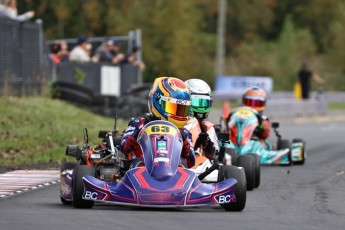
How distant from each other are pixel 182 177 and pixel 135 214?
0.64 metres

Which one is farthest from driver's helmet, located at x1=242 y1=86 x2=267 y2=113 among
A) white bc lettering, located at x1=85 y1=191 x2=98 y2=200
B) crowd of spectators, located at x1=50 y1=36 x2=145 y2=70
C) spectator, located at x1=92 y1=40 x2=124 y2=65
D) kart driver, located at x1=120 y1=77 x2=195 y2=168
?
spectator, located at x1=92 y1=40 x2=124 y2=65

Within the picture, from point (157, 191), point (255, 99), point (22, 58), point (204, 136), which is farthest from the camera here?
Result: point (22, 58)

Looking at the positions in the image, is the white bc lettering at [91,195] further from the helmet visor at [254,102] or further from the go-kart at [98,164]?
the helmet visor at [254,102]

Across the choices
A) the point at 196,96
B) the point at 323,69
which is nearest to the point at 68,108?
the point at 196,96

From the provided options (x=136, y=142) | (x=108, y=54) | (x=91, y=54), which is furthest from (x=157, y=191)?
(x=91, y=54)

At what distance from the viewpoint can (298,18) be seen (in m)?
83.3

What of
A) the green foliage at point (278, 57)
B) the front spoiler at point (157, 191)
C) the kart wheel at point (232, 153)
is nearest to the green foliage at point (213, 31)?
the green foliage at point (278, 57)

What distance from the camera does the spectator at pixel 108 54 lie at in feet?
91.2

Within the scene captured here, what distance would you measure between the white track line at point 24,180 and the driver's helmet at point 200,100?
2.02 metres

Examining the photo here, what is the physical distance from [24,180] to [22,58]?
909cm

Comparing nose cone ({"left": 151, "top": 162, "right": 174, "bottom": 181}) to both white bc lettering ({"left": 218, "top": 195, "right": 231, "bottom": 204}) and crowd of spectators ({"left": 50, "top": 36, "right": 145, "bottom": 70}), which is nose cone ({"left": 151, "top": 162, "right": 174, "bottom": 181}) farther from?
crowd of spectators ({"left": 50, "top": 36, "right": 145, "bottom": 70})

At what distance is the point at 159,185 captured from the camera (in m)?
10.6

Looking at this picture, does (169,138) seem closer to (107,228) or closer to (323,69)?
(107,228)

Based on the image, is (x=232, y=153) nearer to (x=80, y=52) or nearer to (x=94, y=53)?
(x=80, y=52)
